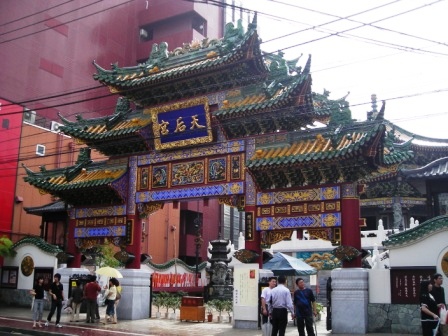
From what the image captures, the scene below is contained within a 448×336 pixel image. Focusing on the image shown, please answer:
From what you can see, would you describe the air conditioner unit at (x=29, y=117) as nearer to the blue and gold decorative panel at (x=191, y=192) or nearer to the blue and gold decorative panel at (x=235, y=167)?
the blue and gold decorative panel at (x=191, y=192)

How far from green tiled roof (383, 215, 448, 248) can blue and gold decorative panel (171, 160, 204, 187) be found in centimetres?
754

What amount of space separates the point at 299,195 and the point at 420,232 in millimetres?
4110

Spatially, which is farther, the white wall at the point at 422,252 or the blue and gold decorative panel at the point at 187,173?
the blue and gold decorative panel at the point at 187,173

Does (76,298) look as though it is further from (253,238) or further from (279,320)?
(279,320)

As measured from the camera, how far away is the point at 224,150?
19422mm

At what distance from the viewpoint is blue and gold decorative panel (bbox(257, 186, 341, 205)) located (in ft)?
55.7

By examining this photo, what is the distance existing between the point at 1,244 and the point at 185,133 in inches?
481

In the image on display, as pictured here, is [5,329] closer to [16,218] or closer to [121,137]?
[121,137]

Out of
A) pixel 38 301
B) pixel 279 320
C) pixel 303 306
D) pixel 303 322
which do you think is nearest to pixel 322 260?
pixel 38 301

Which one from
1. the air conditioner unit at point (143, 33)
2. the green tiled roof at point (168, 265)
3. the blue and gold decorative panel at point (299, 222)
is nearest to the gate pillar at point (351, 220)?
the blue and gold decorative panel at point (299, 222)

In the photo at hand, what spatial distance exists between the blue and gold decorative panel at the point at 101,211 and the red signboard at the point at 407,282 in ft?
37.7

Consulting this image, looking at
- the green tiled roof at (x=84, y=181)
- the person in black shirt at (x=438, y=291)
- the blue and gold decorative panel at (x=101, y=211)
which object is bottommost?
the person in black shirt at (x=438, y=291)

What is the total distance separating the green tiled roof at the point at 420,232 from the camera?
15.5 meters

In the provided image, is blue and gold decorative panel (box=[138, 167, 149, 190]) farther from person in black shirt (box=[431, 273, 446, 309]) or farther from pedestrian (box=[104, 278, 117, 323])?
person in black shirt (box=[431, 273, 446, 309])
